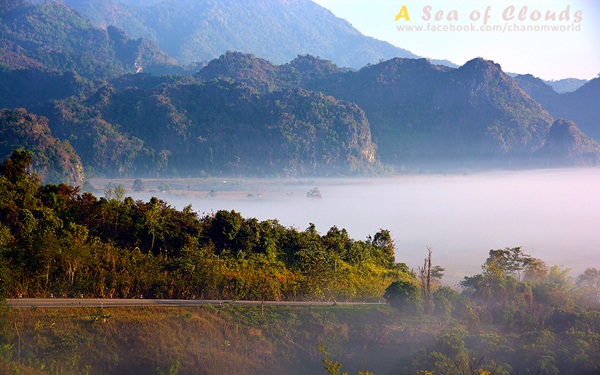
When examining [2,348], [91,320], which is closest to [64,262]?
[91,320]

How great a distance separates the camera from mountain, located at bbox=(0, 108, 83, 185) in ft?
326

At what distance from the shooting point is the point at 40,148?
10094cm

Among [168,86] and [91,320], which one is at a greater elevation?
[168,86]

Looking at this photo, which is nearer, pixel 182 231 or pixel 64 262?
pixel 64 262

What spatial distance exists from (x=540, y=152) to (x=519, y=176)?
1498 cm

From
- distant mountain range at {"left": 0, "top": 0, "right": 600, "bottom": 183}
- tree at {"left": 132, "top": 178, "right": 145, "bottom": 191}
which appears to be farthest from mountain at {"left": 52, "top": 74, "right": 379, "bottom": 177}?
tree at {"left": 132, "top": 178, "right": 145, "bottom": 191}

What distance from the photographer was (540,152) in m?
180

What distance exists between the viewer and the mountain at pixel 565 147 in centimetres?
17400

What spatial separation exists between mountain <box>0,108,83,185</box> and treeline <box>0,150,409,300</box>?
7458 centimetres

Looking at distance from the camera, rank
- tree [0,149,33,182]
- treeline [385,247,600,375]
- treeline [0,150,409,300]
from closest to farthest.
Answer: treeline [385,247,600,375], treeline [0,150,409,300], tree [0,149,33,182]

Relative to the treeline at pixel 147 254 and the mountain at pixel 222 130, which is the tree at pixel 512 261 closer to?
the treeline at pixel 147 254

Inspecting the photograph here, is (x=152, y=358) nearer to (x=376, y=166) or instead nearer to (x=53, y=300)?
(x=53, y=300)

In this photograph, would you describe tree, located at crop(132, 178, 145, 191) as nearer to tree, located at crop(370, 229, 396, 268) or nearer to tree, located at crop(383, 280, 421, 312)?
tree, located at crop(370, 229, 396, 268)

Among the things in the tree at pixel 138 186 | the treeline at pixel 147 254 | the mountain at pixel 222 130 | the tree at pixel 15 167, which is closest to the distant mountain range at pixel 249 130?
the mountain at pixel 222 130
